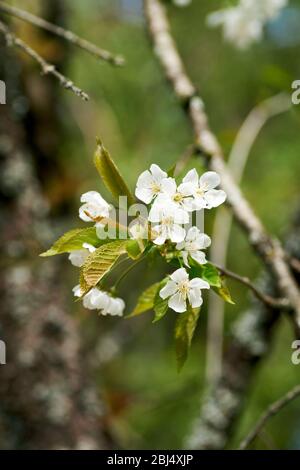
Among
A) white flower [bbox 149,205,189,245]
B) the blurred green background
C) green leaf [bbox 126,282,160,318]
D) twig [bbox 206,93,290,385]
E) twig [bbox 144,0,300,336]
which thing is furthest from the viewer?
the blurred green background

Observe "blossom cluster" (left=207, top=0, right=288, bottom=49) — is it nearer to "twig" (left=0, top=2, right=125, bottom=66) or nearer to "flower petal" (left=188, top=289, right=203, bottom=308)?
"twig" (left=0, top=2, right=125, bottom=66)

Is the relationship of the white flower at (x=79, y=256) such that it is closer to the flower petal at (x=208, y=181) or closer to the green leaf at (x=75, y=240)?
the green leaf at (x=75, y=240)

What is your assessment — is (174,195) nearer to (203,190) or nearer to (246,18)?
(203,190)

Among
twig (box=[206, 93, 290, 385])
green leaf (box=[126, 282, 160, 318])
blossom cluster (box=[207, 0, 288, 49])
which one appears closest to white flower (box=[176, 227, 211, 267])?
green leaf (box=[126, 282, 160, 318])

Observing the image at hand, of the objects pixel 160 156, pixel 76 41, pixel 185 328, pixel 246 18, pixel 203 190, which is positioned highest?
pixel 160 156

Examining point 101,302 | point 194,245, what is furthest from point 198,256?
point 101,302

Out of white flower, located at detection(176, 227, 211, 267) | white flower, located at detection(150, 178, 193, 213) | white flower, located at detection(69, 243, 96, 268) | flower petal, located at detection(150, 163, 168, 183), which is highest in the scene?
flower petal, located at detection(150, 163, 168, 183)

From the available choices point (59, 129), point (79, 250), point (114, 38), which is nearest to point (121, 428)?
point (59, 129)
